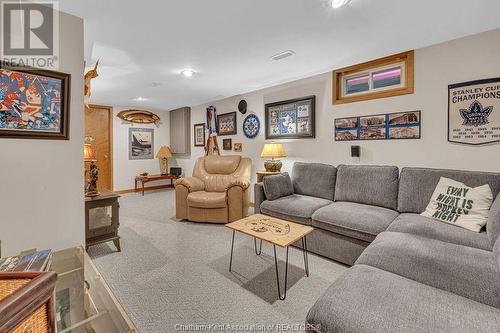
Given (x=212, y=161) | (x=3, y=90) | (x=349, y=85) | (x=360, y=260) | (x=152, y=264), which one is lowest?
(x=152, y=264)

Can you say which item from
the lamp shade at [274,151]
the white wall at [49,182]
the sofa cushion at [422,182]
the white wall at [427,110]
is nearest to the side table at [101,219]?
the white wall at [49,182]

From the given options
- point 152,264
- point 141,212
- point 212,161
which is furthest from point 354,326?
point 141,212

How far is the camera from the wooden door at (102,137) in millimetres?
5523

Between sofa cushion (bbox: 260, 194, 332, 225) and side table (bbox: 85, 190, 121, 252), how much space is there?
1.78m

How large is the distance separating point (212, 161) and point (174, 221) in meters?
1.28

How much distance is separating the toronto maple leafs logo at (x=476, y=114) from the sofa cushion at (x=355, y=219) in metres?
1.22

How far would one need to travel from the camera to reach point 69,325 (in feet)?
3.62

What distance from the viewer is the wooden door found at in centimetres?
552

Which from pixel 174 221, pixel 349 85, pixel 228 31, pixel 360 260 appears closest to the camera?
pixel 360 260

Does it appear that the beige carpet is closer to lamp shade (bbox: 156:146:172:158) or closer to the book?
the book

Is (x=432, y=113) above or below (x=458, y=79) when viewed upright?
below

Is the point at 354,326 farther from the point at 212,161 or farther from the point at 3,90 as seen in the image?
the point at 212,161

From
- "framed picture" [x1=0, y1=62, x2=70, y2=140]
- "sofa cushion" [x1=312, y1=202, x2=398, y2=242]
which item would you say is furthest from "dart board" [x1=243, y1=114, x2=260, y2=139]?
"framed picture" [x1=0, y1=62, x2=70, y2=140]

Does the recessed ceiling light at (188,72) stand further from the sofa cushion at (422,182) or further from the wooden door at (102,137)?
the wooden door at (102,137)
